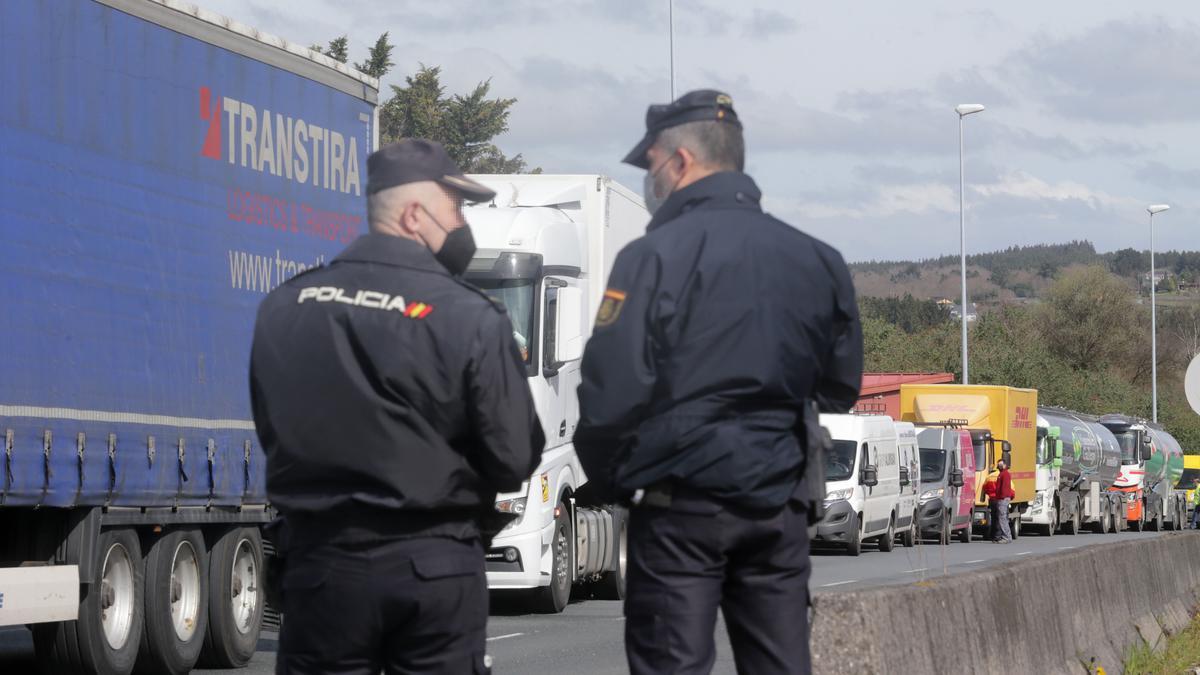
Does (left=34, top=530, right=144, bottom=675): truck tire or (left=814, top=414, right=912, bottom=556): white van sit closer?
(left=34, top=530, right=144, bottom=675): truck tire

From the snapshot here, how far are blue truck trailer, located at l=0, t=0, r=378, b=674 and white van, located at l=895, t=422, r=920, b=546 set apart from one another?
24101mm

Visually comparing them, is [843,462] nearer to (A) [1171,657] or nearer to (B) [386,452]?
(A) [1171,657]

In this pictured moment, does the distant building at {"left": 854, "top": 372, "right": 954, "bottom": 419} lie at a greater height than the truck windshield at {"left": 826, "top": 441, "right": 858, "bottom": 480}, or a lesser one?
greater

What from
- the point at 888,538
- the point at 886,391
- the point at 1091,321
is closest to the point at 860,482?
the point at 888,538

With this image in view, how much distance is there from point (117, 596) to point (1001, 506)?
32552 mm

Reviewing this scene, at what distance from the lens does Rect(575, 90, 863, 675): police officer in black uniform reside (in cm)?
461

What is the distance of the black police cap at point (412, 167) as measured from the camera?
4578 mm

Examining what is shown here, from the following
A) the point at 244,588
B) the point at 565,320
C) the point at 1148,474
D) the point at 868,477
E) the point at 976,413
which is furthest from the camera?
the point at 1148,474

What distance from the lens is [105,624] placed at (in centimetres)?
1100

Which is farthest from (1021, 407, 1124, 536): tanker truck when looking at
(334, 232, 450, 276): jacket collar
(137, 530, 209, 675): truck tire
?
(334, 232, 450, 276): jacket collar

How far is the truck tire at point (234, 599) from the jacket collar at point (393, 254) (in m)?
8.07

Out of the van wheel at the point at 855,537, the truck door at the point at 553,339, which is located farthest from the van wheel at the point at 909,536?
the truck door at the point at 553,339

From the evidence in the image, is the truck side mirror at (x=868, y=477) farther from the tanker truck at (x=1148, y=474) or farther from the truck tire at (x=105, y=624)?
the tanker truck at (x=1148, y=474)

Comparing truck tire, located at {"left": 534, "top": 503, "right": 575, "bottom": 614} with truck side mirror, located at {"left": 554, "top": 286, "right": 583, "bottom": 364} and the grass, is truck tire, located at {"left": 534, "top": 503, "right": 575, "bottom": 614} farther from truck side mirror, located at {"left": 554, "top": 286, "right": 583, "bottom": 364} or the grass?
the grass
